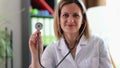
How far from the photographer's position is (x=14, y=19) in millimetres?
2814

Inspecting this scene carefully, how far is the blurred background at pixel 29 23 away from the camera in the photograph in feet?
8.68

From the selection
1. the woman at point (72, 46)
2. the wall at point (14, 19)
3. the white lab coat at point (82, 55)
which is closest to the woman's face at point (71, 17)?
the woman at point (72, 46)

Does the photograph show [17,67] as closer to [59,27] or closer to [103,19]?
[103,19]

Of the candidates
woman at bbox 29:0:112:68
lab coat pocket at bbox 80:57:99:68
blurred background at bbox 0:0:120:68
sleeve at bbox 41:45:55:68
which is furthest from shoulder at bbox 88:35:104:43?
blurred background at bbox 0:0:120:68

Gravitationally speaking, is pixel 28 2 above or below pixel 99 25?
above

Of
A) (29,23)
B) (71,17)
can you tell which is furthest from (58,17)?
(29,23)

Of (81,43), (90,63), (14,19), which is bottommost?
(90,63)

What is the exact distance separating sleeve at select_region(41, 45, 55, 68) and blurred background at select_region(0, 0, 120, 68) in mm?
1269

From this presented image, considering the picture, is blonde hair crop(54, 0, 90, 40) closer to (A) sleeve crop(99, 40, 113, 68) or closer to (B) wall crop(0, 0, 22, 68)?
(A) sleeve crop(99, 40, 113, 68)

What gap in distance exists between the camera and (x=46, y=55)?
4.59ft

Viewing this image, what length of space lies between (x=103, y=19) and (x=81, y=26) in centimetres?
137

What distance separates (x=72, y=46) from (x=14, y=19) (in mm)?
1532

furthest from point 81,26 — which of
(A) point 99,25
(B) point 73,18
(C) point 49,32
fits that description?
(C) point 49,32

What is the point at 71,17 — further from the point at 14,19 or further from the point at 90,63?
the point at 14,19
